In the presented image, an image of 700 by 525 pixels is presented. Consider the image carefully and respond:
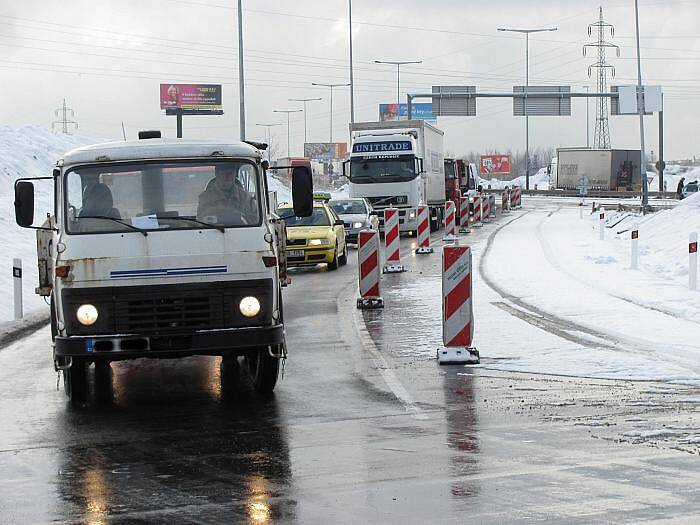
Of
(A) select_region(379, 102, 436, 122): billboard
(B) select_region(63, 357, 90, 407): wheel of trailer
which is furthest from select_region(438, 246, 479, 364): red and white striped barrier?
(A) select_region(379, 102, 436, 122): billboard

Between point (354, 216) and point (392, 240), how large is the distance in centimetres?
984

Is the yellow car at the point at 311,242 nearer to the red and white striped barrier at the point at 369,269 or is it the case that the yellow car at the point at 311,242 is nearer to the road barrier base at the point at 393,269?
the road barrier base at the point at 393,269

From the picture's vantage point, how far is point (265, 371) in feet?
33.7

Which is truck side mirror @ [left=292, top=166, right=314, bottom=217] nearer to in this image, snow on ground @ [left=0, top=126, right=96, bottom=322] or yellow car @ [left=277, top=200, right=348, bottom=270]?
snow on ground @ [left=0, top=126, right=96, bottom=322]

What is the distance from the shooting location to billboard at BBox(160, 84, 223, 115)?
119 metres

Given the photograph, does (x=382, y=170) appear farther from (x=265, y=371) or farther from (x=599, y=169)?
(x=599, y=169)

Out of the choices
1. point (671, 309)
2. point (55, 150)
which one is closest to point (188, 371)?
point (671, 309)

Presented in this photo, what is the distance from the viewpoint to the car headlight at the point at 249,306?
9.73m

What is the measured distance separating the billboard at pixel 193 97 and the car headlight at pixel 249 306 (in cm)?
11045

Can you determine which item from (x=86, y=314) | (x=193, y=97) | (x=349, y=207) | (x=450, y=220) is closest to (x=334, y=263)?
(x=349, y=207)

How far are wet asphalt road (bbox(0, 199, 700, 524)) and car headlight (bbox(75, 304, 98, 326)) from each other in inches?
31.0

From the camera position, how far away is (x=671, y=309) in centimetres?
1680

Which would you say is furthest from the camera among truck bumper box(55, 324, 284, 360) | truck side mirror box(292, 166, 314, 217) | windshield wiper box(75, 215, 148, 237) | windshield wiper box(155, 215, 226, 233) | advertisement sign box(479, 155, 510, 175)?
advertisement sign box(479, 155, 510, 175)

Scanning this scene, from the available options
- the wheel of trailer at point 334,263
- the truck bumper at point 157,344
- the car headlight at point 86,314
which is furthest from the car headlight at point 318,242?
the car headlight at point 86,314
